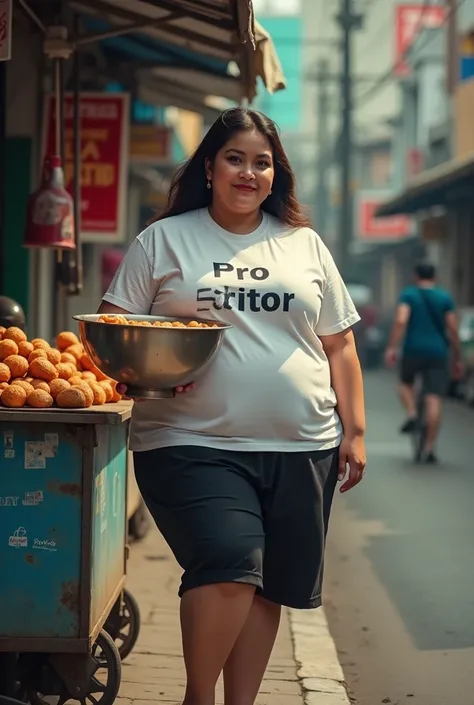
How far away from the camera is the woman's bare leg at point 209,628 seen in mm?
3775

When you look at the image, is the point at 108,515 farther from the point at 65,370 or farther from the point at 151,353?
the point at 151,353

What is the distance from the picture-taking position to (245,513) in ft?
12.7

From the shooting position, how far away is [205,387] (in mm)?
3977

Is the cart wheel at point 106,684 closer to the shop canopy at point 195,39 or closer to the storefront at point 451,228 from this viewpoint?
the shop canopy at point 195,39

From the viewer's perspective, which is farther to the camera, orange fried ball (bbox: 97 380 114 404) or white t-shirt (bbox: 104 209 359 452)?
orange fried ball (bbox: 97 380 114 404)

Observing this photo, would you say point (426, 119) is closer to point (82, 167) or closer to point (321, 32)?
point (321, 32)

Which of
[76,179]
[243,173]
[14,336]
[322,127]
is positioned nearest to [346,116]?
[322,127]

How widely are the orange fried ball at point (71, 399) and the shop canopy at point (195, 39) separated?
187 centimetres

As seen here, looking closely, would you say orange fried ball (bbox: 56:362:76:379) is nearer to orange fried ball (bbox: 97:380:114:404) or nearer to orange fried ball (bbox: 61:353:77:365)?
orange fried ball (bbox: 97:380:114:404)

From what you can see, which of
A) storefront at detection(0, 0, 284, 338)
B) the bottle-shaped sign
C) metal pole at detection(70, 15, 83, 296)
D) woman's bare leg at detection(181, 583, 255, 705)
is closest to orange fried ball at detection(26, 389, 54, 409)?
woman's bare leg at detection(181, 583, 255, 705)

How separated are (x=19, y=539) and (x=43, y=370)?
588mm

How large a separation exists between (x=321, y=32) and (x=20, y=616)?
2468 inches

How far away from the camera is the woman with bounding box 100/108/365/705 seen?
151 inches

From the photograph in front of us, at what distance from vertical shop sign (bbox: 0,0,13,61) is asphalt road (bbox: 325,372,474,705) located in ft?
9.78
